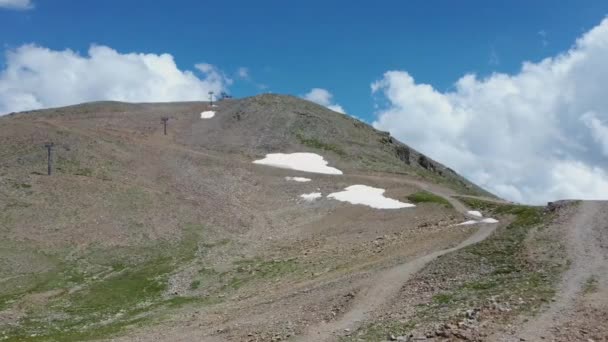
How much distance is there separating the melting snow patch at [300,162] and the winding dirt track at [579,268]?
47.7m

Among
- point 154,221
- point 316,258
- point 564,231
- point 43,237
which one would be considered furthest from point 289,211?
point 564,231

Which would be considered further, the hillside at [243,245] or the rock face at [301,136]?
the rock face at [301,136]

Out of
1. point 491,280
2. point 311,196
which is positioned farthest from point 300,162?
point 491,280

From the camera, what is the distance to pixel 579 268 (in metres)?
28.4

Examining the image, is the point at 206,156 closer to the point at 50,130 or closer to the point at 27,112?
the point at 50,130

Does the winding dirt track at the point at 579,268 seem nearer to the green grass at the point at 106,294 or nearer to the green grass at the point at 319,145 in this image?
the green grass at the point at 106,294

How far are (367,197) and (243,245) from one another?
1887 cm

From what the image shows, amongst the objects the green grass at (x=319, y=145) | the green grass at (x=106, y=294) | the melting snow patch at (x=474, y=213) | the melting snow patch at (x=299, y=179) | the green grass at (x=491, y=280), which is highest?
Answer: the green grass at (x=319, y=145)

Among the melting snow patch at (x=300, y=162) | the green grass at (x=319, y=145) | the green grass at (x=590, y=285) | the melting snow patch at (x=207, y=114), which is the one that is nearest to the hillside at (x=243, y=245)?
the green grass at (x=319, y=145)

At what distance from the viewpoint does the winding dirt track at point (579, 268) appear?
20984 millimetres

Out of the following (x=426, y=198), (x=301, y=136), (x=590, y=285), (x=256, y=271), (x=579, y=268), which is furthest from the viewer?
(x=301, y=136)

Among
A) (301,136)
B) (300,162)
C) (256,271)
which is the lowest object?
(256,271)

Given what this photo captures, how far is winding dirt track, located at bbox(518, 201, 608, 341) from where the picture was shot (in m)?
21.0

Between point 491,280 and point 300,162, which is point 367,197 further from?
point 491,280
